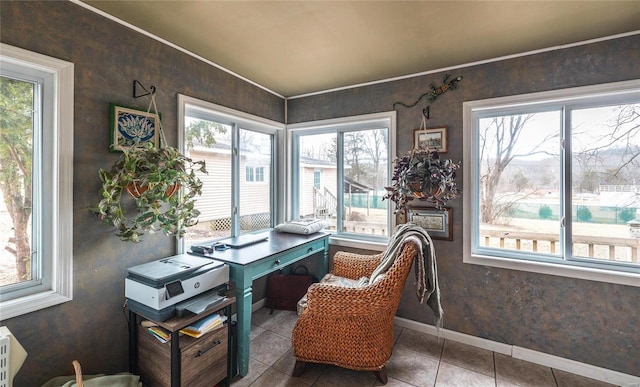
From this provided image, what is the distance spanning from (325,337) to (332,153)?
193cm

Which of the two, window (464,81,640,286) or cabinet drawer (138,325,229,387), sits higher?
window (464,81,640,286)

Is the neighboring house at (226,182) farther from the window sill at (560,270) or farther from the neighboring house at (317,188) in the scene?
the window sill at (560,270)

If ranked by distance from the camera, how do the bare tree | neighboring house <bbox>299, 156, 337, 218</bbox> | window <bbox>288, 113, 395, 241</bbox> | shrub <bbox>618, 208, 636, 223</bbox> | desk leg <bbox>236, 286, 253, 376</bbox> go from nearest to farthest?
desk leg <bbox>236, 286, 253, 376</bbox>, shrub <bbox>618, 208, 636, 223</bbox>, the bare tree, window <bbox>288, 113, 395, 241</bbox>, neighboring house <bbox>299, 156, 337, 218</bbox>

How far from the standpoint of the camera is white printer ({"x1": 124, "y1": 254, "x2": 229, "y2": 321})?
4.93 feet

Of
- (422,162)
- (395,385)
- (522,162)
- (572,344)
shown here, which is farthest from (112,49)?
(572,344)

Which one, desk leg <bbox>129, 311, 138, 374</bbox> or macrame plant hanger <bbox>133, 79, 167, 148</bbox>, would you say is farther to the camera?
macrame plant hanger <bbox>133, 79, 167, 148</bbox>

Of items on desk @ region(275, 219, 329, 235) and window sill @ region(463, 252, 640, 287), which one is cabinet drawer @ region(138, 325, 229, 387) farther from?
window sill @ region(463, 252, 640, 287)

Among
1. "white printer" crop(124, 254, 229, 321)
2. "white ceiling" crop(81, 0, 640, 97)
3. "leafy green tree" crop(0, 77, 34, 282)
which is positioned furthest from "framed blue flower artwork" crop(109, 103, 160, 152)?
"white printer" crop(124, 254, 229, 321)

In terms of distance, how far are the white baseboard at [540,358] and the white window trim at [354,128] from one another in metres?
0.89

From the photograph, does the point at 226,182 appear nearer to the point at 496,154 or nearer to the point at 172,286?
the point at 172,286

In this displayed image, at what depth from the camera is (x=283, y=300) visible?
9.46 feet

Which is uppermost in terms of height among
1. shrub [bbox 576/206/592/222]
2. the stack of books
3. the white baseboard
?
shrub [bbox 576/206/592/222]

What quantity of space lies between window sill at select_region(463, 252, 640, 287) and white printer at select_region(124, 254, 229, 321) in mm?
2050

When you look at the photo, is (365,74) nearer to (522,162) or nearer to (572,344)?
(522,162)
